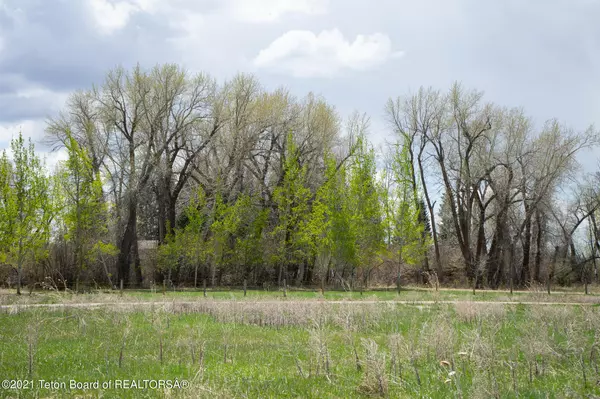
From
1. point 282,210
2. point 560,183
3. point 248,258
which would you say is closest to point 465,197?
point 560,183

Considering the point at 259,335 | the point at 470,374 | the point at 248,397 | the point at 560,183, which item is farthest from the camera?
the point at 560,183

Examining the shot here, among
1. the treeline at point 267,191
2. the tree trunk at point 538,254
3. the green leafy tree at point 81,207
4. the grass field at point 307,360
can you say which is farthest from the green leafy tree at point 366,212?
the grass field at point 307,360

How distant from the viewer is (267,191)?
3997 centimetres

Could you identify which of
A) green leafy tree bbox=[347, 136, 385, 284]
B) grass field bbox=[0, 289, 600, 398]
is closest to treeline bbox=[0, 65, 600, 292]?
green leafy tree bbox=[347, 136, 385, 284]

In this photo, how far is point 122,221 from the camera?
124 ft

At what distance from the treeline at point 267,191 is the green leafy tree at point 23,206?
42cm

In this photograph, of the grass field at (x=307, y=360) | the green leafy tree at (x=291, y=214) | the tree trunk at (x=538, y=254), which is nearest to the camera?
the grass field at (x=307, y=360)

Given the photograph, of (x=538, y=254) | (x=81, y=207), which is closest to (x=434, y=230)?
(x=538, y=254)

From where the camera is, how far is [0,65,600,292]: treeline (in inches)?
1357

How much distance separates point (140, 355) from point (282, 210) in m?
26.5

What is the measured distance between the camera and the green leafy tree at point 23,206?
2870 centimetres

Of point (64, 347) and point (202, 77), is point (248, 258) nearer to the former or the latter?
point (202, 77)

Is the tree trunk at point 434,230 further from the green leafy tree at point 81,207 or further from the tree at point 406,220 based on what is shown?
the green leafy tree at point 81,207

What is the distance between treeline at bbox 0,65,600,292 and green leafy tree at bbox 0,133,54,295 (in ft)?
1.37
